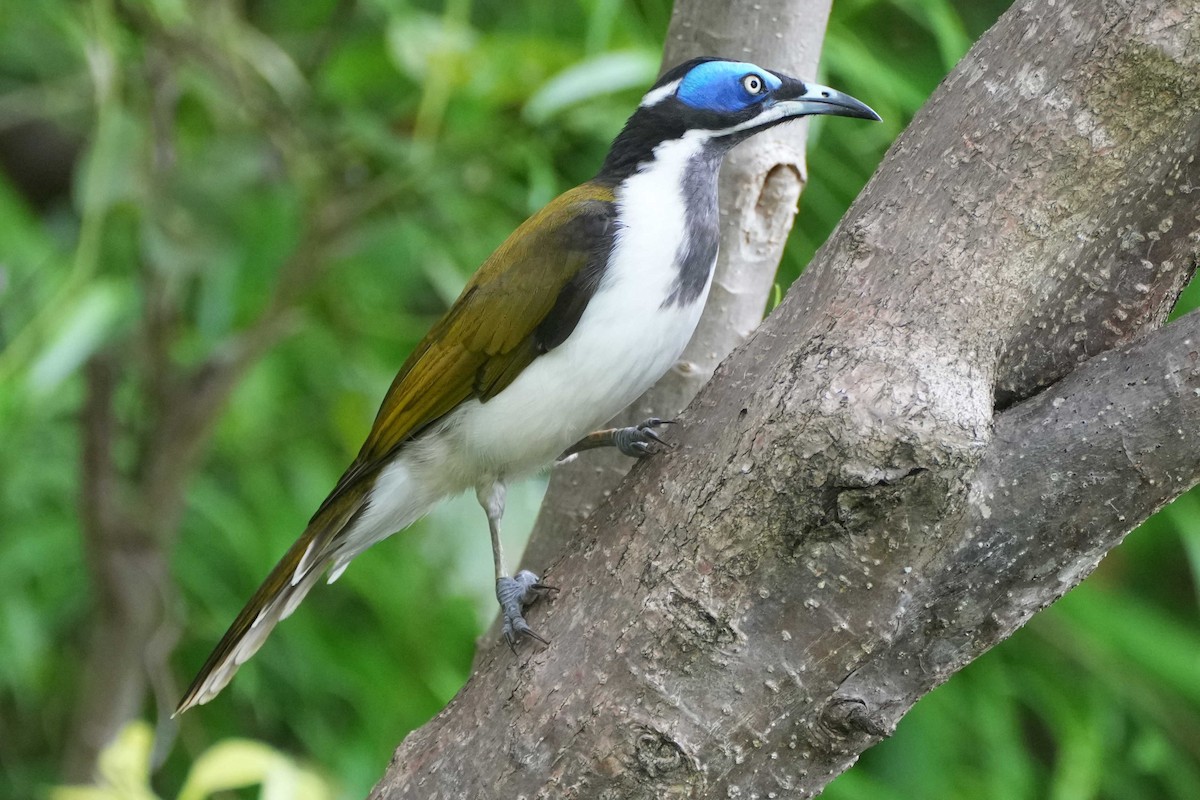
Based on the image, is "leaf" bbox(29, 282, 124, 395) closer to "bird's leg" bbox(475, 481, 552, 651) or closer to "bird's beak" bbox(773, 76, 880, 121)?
"bird's leg" bbox(475, 481, 552, 651)

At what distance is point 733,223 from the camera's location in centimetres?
216

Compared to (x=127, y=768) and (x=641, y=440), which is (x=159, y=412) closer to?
(x=127, y=768)

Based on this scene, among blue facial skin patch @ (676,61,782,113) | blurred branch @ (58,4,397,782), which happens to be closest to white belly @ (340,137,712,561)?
blue facial skin patch @ (676,61,782,113)

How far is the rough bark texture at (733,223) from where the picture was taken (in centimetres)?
210

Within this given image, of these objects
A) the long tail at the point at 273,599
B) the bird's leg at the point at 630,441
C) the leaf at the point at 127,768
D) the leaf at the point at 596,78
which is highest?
the leaf at the point at 596,78

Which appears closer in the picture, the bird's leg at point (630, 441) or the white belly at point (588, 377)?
the bird's leg at point (630, 441)

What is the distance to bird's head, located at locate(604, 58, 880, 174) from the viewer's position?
2111mm

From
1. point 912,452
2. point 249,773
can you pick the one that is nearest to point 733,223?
point 912,452

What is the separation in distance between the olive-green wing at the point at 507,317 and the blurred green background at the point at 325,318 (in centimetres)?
57

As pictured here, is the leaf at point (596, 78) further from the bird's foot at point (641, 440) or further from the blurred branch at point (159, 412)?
the bird's foot at point (641, 440)

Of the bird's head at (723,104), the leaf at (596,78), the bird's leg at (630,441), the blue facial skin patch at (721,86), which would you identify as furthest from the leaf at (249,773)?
the leaf at (596,78)

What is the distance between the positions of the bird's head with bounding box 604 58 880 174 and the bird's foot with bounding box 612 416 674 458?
1.92 feet

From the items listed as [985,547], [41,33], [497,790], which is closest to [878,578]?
[985,547]

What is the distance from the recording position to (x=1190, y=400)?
4.60ft
